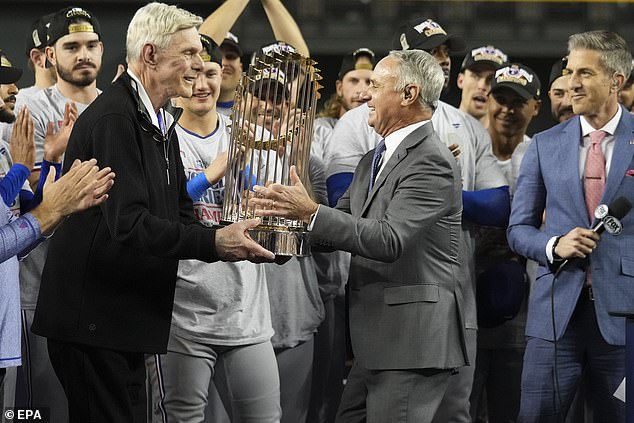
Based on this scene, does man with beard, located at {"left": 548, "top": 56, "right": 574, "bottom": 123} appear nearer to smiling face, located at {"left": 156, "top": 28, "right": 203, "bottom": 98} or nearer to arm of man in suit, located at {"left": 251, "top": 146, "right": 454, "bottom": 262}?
arm of man in suit, located at {"left": 251, "top": 146, "right": 454, "bottom": 262}

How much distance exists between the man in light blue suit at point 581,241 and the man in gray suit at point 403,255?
0.56m

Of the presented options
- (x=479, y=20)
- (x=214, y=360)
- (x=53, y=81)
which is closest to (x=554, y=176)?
(x=214, y=360)

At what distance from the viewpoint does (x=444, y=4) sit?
20.3 feet

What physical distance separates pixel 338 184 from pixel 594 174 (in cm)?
89

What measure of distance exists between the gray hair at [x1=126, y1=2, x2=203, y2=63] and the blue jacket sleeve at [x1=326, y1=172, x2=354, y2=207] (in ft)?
3.74

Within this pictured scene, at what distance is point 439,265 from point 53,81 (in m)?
1.91

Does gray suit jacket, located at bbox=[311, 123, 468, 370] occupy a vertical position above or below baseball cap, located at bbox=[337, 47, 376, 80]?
below

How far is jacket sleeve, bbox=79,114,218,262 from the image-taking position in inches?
92.2

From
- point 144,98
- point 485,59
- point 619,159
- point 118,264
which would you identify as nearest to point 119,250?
point 118,264

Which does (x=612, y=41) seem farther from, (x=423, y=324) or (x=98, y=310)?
(x=98, y=310)

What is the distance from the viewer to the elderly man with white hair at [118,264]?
236 cm

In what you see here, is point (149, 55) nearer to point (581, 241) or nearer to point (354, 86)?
point (581, 241)

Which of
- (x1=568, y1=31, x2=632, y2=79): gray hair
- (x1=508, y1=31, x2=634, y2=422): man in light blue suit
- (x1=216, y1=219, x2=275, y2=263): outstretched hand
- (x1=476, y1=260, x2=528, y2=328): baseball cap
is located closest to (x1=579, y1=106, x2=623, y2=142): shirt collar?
(x1=508, y1=31, x2=634, y2=422): man in light blue suit

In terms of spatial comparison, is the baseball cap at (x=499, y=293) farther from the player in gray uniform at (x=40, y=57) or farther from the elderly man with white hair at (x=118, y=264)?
the player in gray uniform at (x=40, y=57)
